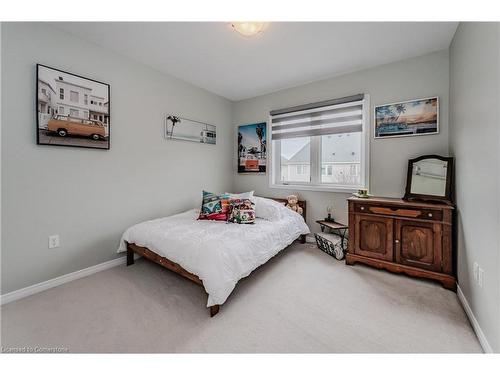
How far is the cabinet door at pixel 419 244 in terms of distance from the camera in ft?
6.64

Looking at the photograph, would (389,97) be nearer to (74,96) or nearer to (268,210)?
(268,210)

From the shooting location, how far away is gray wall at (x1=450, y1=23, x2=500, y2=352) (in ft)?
4.01

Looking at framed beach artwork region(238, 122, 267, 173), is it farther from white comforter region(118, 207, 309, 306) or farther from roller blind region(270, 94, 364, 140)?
white comforter region(118, 207, 309, 306)

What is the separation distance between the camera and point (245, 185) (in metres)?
4.00

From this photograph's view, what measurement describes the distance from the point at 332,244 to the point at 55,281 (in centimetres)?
305

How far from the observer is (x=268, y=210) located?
2.83 m

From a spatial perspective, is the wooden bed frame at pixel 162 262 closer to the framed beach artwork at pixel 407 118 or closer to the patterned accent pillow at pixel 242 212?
the patterned accent pillow at pixel 242 212

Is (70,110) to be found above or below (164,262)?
above

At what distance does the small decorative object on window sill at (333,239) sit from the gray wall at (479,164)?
1.07 metres

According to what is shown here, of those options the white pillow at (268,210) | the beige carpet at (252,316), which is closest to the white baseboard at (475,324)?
the beige carpet at (252,316)

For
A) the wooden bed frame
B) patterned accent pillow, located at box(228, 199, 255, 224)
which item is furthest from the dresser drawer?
the wooden bed frame

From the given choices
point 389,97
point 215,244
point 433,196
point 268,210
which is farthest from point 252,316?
point 389,97
